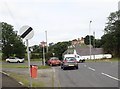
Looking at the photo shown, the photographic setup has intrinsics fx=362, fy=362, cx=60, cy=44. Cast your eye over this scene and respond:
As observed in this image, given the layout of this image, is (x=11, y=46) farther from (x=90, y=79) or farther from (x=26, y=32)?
(x=26, y=32)

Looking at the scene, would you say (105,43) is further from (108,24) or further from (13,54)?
(13,54)

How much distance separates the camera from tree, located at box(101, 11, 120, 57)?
11212 cm

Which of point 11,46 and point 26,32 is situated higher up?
point 11,46

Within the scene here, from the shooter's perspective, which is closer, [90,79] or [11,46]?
[90,79]

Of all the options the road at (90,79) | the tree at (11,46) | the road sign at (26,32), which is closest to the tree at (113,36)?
the tree at (11,46)

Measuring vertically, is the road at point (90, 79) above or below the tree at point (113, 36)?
below

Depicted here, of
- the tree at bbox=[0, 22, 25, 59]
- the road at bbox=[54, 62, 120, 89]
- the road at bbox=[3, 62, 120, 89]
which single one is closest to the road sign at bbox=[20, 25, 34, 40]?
the road at bbox=[3, 62, 120, 89]

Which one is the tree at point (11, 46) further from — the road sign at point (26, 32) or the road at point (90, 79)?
the road sign at point (26, 32)

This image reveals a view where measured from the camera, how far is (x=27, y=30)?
53.8 ft

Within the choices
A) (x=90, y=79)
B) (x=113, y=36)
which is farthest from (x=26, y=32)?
(x=113, y=36)

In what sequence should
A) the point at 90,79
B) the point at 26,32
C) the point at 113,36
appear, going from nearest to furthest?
the point at 26,32 < the point at 90,79 < the point at 113,36

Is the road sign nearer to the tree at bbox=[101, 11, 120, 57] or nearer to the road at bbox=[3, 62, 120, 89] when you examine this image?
the road at bbox=[3, 62, 120, 89]

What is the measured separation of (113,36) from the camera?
113 meters

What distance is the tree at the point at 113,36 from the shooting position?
112125 mm
